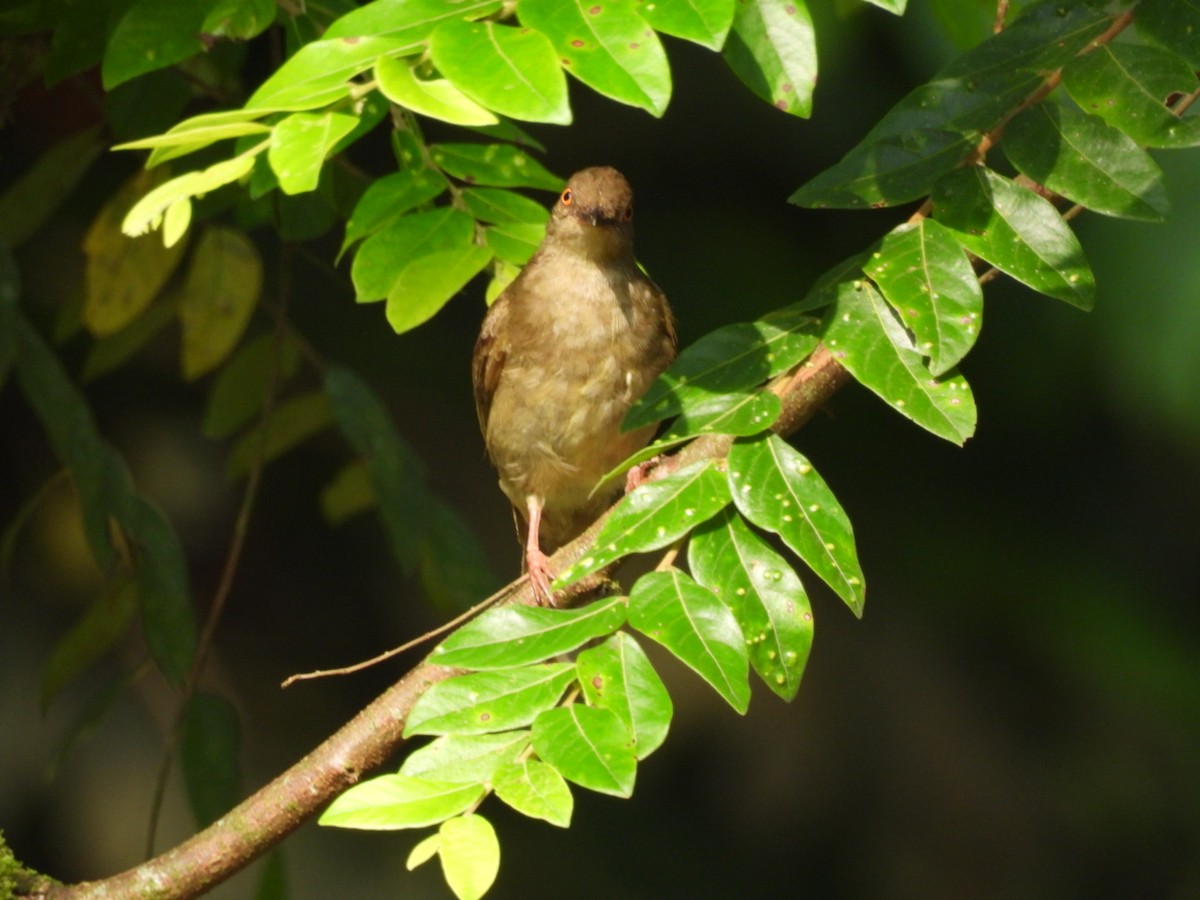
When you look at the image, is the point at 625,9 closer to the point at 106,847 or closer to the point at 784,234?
the point at 784,234

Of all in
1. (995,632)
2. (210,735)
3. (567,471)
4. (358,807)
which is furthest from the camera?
(995,632)

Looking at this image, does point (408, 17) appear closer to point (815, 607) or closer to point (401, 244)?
point (401, 244)

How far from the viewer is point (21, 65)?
3416mm

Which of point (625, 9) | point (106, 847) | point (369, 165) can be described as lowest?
point (106, 847)

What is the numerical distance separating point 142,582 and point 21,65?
51.7 inches

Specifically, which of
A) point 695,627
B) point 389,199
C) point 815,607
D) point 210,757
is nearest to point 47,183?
point 389,199

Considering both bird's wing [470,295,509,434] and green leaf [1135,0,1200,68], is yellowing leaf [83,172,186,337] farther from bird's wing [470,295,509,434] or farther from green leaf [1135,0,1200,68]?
green leaf [1135,0,1200,68]

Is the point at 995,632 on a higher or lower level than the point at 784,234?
lower

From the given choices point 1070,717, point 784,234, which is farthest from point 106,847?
point 1070,717

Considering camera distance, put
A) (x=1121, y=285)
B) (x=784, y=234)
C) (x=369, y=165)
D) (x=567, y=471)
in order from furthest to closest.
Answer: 1. (x=784, y=234)
2. (x=369, y=165)
3. (x=1121, y=285)
4. (x=567, y=471)

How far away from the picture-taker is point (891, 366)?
2.07 meters

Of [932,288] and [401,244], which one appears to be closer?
[932,288]

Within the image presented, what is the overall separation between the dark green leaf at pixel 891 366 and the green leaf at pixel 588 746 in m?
0.59

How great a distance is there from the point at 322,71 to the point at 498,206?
1.06 meters
